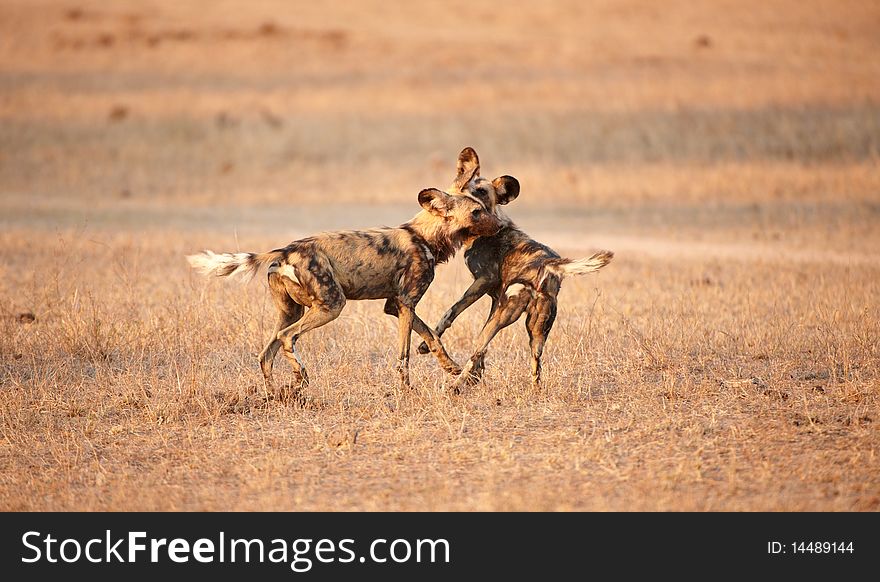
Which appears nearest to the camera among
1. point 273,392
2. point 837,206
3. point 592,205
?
point 273,392

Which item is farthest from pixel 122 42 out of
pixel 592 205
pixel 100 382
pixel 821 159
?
pixel 100 382

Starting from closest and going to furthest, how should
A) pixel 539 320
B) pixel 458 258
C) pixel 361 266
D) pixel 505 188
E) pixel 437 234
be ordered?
pixel 361 266
pixel 539 320
pixel 437 234
pixel 505 188
pixel 458 258

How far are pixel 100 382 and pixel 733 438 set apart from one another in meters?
4.63

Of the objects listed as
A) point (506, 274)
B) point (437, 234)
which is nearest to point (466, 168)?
point (437, 234)

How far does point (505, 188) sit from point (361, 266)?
1232mm

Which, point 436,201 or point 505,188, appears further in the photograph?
point 505,188

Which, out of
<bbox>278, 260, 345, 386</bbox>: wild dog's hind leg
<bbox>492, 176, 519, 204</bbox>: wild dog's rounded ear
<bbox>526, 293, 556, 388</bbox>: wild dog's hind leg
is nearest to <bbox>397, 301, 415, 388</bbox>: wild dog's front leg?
<bbox>278, 260, 345, 386</bbox>: wild dog's hind leg

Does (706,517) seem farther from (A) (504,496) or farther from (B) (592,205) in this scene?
(B) (592,205)

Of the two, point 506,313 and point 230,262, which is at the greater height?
point 230,262

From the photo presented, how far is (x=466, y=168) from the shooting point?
27.4ft

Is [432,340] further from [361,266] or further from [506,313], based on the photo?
[361,266]

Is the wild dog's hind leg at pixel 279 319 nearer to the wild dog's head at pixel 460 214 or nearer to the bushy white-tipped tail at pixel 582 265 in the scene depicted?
the wild dog's head at pixel 460 214

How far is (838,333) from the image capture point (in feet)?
31.7

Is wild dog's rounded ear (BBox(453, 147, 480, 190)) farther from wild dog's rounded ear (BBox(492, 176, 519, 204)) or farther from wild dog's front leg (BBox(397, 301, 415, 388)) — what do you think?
wild dog's front leg (BBox(397, 301, 415, 388))
